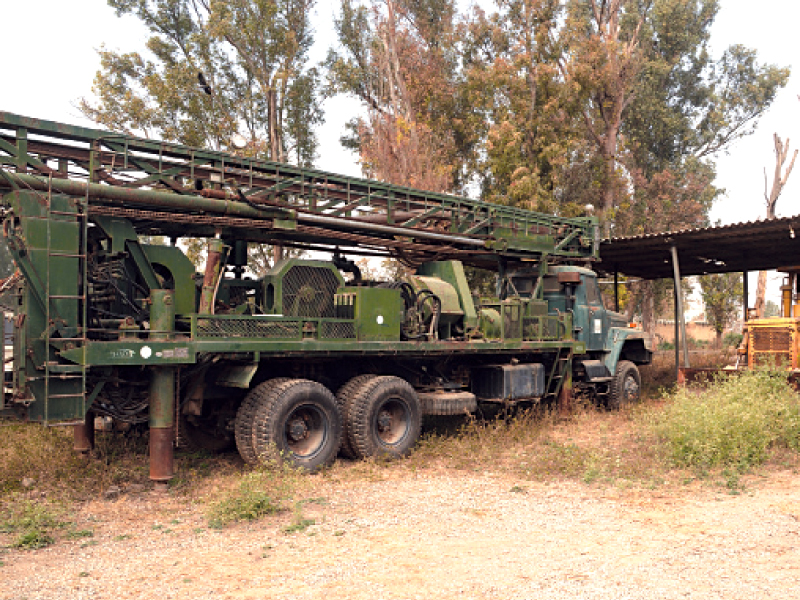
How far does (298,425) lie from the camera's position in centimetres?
911

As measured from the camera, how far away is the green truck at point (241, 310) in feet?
25.2

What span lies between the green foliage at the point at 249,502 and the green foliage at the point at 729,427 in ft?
16.6

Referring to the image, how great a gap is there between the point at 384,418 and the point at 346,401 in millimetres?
687

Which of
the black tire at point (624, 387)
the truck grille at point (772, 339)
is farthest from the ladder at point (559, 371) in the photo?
the truck grille at point (772, 339)

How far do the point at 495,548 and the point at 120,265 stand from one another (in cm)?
574

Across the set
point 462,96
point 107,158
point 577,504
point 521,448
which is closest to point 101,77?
point 462,96

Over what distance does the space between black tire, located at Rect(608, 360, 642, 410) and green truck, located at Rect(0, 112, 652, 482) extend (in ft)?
5.83

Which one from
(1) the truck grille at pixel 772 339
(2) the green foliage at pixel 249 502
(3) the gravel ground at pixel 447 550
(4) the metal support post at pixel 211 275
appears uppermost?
(4) the metal support post at pixel 211 275

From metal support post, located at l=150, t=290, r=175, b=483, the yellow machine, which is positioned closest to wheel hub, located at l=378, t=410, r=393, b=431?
metal support post, located at l=150, t=290, r=175, b=483

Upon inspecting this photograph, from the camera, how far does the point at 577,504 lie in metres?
7.47

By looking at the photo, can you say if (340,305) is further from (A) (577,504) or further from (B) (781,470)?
(B) (781,470)

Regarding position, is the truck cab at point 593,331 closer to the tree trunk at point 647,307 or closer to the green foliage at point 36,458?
the green foliage at point 36,458

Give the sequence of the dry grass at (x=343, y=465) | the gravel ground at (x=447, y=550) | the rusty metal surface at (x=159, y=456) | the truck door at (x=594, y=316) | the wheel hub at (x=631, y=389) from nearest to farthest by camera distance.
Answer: the gravel ground at (x=447, y=550), the dry grass at (x=343, y=465), the rusty metal surface at (x=159, y=456), the truck door at (x=594, y=316), the wheel hub at (x=631, y=389)

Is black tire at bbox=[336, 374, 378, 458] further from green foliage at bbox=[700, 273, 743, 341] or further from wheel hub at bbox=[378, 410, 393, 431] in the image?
green foliage at bbox=[700, 273, 743, 341]
